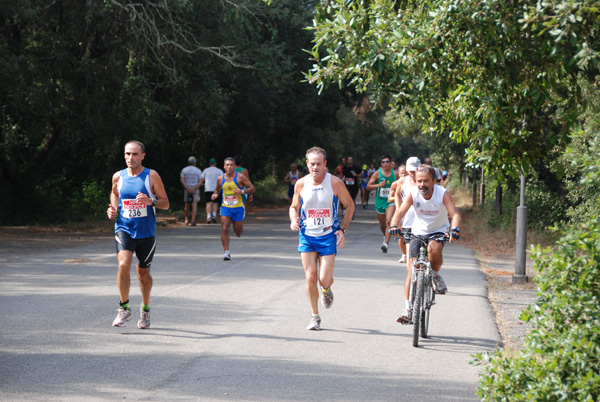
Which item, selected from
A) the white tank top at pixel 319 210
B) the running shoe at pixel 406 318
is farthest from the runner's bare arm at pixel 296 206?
the running shoe at pixel 406 318

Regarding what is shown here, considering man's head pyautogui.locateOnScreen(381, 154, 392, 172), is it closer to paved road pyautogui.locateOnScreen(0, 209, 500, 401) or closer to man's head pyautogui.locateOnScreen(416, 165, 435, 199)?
paved road pyautogui.locateOnScreen(0, 209, 500, 401)

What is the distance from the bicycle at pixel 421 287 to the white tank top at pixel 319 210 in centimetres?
76

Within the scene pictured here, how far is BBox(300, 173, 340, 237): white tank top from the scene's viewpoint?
28.3 feet

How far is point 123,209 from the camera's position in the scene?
8508 mm

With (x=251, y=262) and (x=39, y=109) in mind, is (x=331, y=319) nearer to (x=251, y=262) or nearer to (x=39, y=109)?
(x=251, y=262)

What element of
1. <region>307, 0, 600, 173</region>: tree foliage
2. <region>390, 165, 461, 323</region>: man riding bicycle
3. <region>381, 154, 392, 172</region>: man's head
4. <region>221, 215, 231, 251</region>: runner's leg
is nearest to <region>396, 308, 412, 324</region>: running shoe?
<region>390, 165, 461, 323</region>: man riding bicycle

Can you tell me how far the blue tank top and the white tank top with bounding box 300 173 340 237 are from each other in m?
1.64

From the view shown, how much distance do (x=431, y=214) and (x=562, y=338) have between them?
407cm

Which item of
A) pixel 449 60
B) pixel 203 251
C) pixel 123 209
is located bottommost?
pixel 203 251

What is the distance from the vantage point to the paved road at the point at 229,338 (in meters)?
6.10

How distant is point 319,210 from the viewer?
864 cm

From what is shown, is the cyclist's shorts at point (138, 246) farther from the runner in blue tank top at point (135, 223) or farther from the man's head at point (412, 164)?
the man's head at point (412, 164)

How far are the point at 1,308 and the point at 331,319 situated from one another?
12.4ft

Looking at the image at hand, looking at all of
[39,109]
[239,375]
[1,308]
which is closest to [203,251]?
[39,109]
